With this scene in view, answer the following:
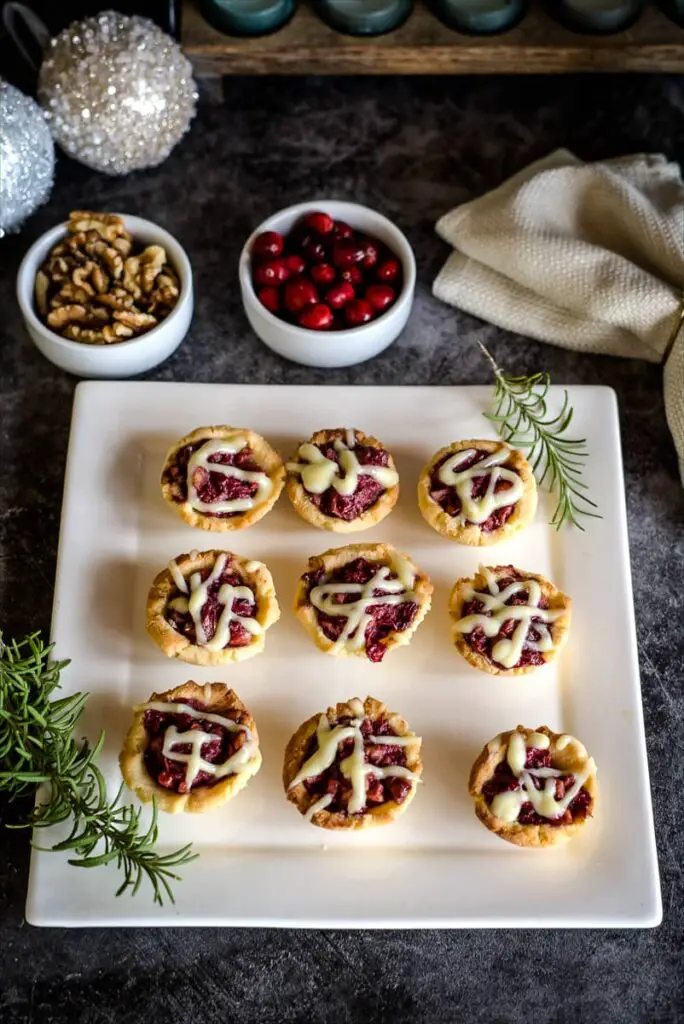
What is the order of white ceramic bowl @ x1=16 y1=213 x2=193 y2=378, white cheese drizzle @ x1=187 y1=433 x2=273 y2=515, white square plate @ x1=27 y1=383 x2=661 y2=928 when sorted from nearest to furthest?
white square plate @ x1=27 y1=383 x2=661 y2=928
white cheese drizzle @ x1=187 y1=433 x2=273 y2=515
white ceramic bowl @ x1=16 y1=213 x2=193 y2=378

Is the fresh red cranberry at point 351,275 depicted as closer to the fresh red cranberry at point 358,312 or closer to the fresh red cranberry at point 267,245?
the fresh red cranberry at point 358,312

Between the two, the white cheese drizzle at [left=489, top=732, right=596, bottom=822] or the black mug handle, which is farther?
the black mug handle

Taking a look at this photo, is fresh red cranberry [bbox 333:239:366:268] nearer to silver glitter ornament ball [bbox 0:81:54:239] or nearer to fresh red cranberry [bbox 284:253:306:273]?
fresh red cranberry [bbox 284:253:306:273]

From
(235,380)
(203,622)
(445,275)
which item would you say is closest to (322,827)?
(203,622)

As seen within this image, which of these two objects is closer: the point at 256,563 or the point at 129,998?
the point at 129,998

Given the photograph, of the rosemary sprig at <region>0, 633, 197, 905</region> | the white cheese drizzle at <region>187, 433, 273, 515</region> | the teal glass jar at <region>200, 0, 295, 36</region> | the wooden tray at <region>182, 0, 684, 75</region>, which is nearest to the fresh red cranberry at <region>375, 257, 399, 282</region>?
the white cheese drizzle at <region>187, 433, 273, 515</region>

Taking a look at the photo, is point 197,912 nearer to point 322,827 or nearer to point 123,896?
point 123,896

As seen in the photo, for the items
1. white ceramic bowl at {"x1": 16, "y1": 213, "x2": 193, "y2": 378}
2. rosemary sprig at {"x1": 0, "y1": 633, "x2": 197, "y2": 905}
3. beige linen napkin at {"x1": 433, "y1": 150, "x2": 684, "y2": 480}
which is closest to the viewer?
rosemary sprig at {"x1": 0, "y1": 633, "x2": 197, "y2": 905}

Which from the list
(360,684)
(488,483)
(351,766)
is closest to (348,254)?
(488,483)
